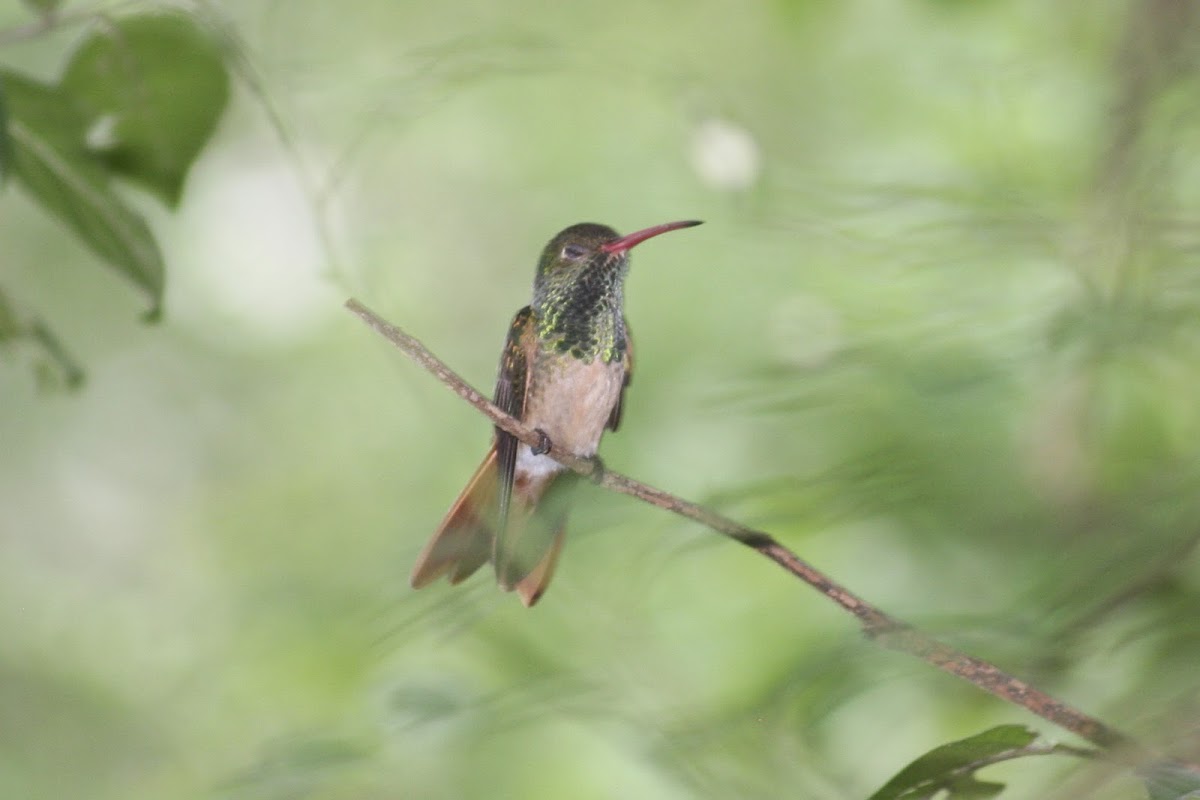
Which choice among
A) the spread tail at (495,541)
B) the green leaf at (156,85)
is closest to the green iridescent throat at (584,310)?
the spread tail at (495,541)

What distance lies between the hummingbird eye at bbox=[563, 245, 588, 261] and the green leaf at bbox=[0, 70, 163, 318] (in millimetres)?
814

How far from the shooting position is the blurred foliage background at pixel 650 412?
4.07 feet

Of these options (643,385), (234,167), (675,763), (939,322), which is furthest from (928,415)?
(234,167)

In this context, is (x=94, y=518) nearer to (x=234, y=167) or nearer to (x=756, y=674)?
(x=234, y=167)

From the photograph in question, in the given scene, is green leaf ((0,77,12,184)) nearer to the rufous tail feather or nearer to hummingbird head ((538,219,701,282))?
the rufous tail feather

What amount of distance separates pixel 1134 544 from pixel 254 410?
5814 millimetres

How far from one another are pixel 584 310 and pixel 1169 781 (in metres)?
1.50

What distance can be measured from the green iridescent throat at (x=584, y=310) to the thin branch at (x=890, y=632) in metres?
1.07

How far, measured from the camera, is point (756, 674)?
265 centimetres

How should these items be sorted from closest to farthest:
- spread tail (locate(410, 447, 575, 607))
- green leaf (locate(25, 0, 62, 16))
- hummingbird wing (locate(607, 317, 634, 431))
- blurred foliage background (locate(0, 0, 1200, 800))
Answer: blurred foliage background (locate(0, 0, 1200, 800)) → green leaf (locate(25, 0, 62, 16)) → spread tail (locate(410, 447, 575, 607)) → hummingbird wing (locate(607, 317, 634, 431))

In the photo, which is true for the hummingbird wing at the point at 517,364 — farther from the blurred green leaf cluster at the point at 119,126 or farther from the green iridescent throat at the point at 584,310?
the blurred green leaf cluster at the point at 119,126

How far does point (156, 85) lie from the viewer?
1.46m

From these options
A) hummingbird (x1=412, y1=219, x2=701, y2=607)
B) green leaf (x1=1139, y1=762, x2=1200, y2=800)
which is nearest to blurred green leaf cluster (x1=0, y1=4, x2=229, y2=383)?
hummingbird (x1=412, y1=219, x2=701, y2=607)

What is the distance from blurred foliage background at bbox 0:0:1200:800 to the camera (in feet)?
4.07
